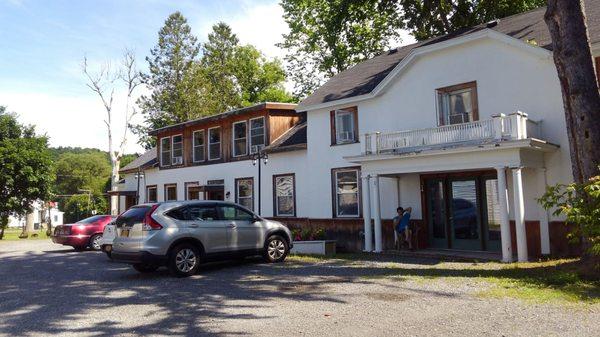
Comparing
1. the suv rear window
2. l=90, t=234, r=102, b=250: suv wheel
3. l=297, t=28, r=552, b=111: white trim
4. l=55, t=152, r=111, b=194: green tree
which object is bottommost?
l=90, t=234, r=102, b=250: suv wheel

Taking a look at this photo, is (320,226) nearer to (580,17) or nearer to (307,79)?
(580,17)

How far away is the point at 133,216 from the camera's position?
10.8 meters

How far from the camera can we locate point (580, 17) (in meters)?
9.87

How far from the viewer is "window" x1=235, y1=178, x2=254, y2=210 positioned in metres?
22.3

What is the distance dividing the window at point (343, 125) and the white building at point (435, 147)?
0.13 feet

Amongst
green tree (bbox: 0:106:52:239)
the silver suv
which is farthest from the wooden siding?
the silver suv

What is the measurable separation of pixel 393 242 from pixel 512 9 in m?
15.5

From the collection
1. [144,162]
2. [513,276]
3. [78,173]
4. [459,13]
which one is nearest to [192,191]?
[144,162]

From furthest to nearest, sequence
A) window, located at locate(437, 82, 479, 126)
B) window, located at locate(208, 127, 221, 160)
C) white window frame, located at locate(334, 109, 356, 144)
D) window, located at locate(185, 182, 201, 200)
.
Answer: window, located at locate(185, 182, 201, 200) < window, located at locate(208, 127, 221, 160) < white window frame, located at locate(334, 109, 356, 144) < window, located at locate(437, 82, 479, 126)

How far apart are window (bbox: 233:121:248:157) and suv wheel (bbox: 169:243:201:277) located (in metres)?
12.2

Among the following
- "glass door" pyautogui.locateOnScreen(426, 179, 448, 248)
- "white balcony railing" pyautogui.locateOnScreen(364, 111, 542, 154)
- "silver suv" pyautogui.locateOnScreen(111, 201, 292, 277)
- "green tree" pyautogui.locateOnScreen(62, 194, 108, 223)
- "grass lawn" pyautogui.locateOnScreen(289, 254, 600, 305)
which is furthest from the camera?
"green tree" pyautogui.locateOnScreen(62, 194, 108, 223)

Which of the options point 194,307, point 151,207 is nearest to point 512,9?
point 151,207

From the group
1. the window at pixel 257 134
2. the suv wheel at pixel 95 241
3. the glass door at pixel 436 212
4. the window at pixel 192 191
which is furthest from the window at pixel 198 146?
the glass door at pixel 436 212

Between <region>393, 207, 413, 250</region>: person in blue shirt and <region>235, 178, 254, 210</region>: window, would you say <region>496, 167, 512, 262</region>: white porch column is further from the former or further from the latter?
<region>235, 178, 254, 210</region>: window
